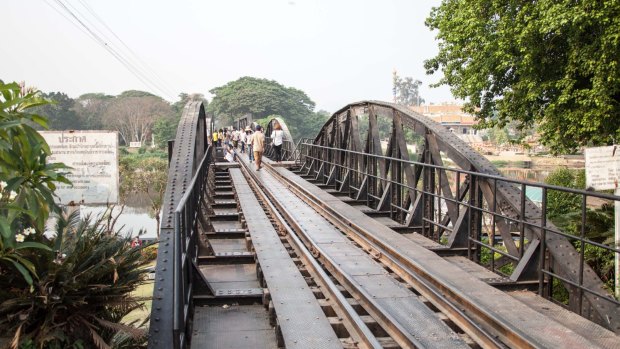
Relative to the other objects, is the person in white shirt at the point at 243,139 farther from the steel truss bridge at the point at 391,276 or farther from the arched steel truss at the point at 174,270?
the arched steel truss at the point at 174,270

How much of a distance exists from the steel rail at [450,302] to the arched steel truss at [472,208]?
0.79m

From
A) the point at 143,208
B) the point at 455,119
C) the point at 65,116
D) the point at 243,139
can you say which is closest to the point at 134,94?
the point at 65,116

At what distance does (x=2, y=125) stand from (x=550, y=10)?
1363 cm

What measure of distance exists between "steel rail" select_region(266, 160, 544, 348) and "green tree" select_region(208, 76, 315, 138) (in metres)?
104

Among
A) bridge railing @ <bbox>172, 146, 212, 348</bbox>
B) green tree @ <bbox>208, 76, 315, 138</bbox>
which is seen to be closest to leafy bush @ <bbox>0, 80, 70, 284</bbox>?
bridge railing @ <bbox>172, 146, 212, 348</bbox>

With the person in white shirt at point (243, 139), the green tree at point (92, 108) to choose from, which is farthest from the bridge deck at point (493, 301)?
the green tree at point (92, 108)

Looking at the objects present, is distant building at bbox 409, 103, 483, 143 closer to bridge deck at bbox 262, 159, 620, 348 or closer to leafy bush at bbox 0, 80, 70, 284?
bridge deck at bbox 262, 159, 620, 348

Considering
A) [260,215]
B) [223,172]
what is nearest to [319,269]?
[260,215]

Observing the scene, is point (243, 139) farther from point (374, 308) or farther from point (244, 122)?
point (374, 308)

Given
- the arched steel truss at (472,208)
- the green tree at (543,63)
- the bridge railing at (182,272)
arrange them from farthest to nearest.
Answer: the green tree at (543,63) < the arched steel truss at (472,208) < the bridge railing at (182,272)

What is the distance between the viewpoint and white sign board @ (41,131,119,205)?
12891mm

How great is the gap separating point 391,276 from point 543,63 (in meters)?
11.3

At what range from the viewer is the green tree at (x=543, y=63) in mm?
13617

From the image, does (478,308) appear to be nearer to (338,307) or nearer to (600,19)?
(338,307)
